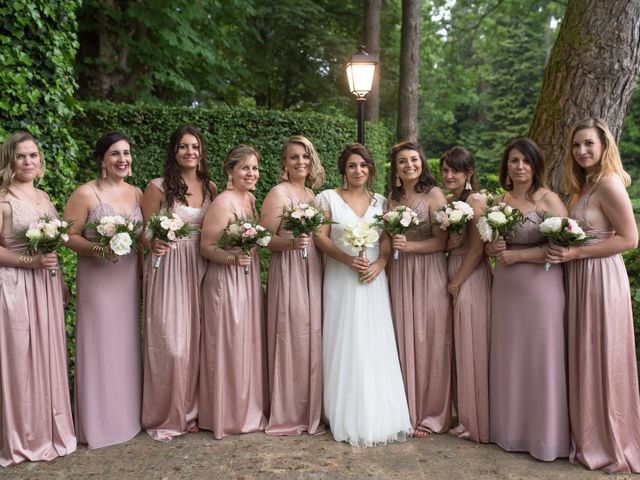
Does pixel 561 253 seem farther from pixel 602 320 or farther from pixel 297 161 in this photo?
pixel 297 161

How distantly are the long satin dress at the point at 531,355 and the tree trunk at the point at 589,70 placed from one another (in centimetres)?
256

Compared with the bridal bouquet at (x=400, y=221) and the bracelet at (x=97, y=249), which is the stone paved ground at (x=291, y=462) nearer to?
the bracelet at (x=97, y=249)

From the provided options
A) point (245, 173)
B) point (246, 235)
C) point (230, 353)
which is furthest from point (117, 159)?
point (230, 353)

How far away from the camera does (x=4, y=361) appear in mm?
4645

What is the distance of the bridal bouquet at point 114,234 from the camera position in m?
4.68

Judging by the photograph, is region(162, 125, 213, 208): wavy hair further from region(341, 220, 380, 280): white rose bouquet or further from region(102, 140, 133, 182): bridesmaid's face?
region(341, 220, 380, 280): white rose bouquet

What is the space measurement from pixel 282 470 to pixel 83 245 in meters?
2.53

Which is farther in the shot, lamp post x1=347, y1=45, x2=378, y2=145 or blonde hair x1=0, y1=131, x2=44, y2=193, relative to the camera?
lamp post x1=347, y1=45, x2=378, y2=145

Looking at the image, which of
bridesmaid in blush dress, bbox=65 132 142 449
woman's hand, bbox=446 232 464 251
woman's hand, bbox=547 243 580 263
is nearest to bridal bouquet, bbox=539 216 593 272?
woman's hand, bbox=547 243 580 263

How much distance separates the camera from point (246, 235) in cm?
490

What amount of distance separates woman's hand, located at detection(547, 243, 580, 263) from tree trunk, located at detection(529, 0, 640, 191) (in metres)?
2.63

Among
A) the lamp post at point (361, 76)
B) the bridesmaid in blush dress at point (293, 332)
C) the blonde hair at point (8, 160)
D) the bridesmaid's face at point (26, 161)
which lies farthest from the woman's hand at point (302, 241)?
the lamp post at point (361, 76)

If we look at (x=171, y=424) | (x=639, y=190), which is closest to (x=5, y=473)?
(x=171, y=424)

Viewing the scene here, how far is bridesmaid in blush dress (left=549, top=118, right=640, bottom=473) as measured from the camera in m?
4.56
